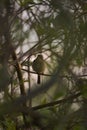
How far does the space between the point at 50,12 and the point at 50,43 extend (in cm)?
11

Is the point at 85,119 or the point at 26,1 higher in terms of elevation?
the point at 26,1

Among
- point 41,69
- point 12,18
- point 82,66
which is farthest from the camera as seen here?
point 41,69

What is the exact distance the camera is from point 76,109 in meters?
0.73

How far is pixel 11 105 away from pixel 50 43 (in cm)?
38

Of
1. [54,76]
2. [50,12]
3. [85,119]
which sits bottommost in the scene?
[85,119]

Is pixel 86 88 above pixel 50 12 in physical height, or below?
below

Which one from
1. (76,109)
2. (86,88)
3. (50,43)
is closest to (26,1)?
(50,43)

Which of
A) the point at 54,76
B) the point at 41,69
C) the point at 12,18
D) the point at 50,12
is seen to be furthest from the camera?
the point at 41,69

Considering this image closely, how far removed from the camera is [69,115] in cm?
69

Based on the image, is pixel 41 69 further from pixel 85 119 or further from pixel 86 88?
pixel 85 119

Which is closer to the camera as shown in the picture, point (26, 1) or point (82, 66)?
point (82, 66)

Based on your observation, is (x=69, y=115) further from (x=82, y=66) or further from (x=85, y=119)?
(x=82, y=66)

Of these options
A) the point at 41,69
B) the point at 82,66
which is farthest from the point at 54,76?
the point at 41,69

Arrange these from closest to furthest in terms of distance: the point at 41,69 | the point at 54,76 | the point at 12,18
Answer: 1. the point at 54,76
2. the point at 12,18
3. the point at 41,69
